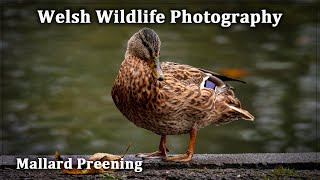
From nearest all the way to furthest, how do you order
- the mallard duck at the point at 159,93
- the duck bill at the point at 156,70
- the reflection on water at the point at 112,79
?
the duck bill at the point at 156,70, the mallard duck at the point at 159,93, the reflection on water at the point at 112,79

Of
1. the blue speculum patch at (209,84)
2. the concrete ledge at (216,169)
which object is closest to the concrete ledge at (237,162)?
the concrete ledge at (216,169)

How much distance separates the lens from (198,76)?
17.4 ft

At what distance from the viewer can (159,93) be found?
16.5 ft

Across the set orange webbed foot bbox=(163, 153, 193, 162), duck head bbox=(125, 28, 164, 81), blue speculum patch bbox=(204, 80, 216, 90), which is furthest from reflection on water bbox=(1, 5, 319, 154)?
duck head bbox=(125, 28, 164, 81)

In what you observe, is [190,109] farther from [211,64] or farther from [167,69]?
[211,64]

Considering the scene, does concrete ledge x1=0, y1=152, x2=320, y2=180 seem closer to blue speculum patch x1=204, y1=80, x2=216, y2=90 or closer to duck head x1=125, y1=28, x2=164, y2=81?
blue speculum patch x1=204, y1=80, x2=216, y2=90

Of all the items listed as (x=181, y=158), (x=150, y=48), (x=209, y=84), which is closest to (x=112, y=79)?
(x=209, y=84)

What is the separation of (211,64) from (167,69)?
3.50 meters

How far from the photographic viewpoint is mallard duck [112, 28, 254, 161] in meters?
4.98

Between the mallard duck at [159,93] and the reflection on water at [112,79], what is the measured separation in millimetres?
1613

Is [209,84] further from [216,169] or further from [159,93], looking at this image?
[216,169]

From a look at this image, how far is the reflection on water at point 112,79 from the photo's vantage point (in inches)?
281

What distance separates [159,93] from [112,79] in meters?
3.41

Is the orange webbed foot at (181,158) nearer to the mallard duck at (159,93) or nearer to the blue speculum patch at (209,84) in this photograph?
the mallard duck at (159,93)
